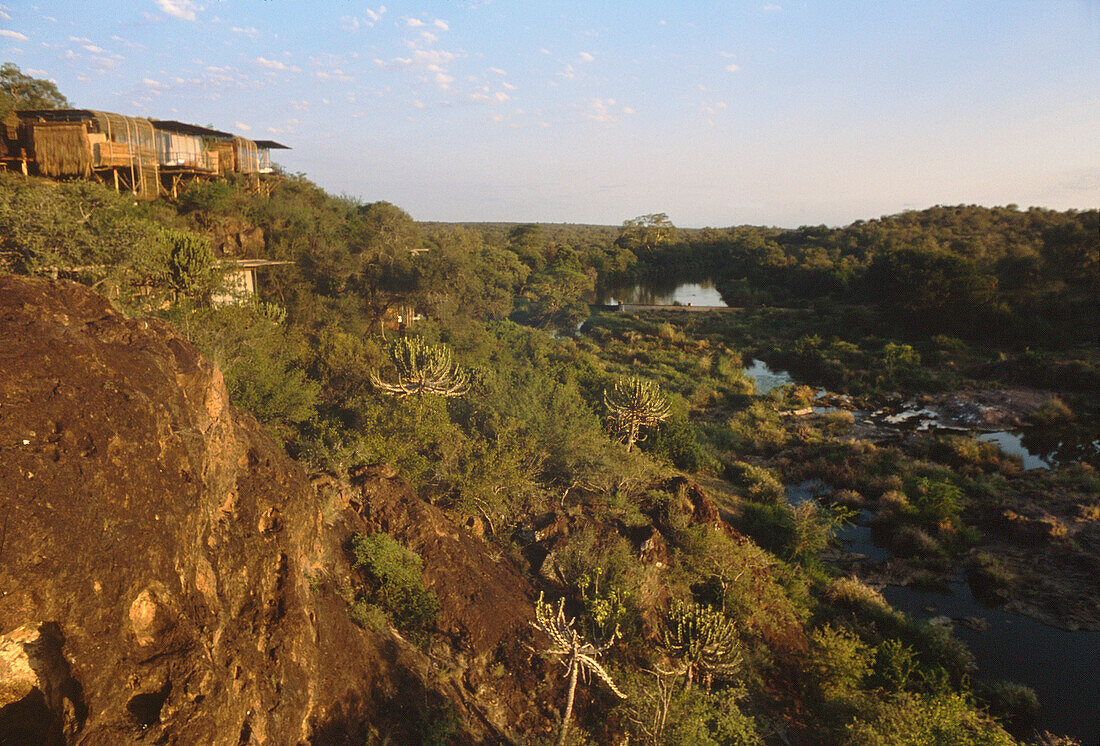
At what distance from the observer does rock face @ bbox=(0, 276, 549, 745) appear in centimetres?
346

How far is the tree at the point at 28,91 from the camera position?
18.5 m

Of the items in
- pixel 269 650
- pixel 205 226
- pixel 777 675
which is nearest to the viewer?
pixel 269 650

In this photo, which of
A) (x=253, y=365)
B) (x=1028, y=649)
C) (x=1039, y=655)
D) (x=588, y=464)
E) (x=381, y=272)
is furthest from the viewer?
(x=381, y=272)

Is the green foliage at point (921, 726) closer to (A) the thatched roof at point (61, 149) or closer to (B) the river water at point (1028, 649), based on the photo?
(B) the river water at point (1028, 649)

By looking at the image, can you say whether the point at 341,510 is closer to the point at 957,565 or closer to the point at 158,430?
the point at 158,430

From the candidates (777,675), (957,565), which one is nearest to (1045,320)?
(957,565)

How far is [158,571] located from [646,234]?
87.3 meters

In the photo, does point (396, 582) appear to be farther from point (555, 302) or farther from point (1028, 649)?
point (555, 302)

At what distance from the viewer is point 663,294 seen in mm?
64812

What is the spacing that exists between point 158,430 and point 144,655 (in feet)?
5.62

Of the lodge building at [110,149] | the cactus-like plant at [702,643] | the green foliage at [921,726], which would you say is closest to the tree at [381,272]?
the lodge building at [110,149]

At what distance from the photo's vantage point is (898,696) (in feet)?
26.4

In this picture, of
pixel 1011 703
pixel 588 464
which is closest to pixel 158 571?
pixel 588 464

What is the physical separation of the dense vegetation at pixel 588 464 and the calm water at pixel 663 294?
3172cm
